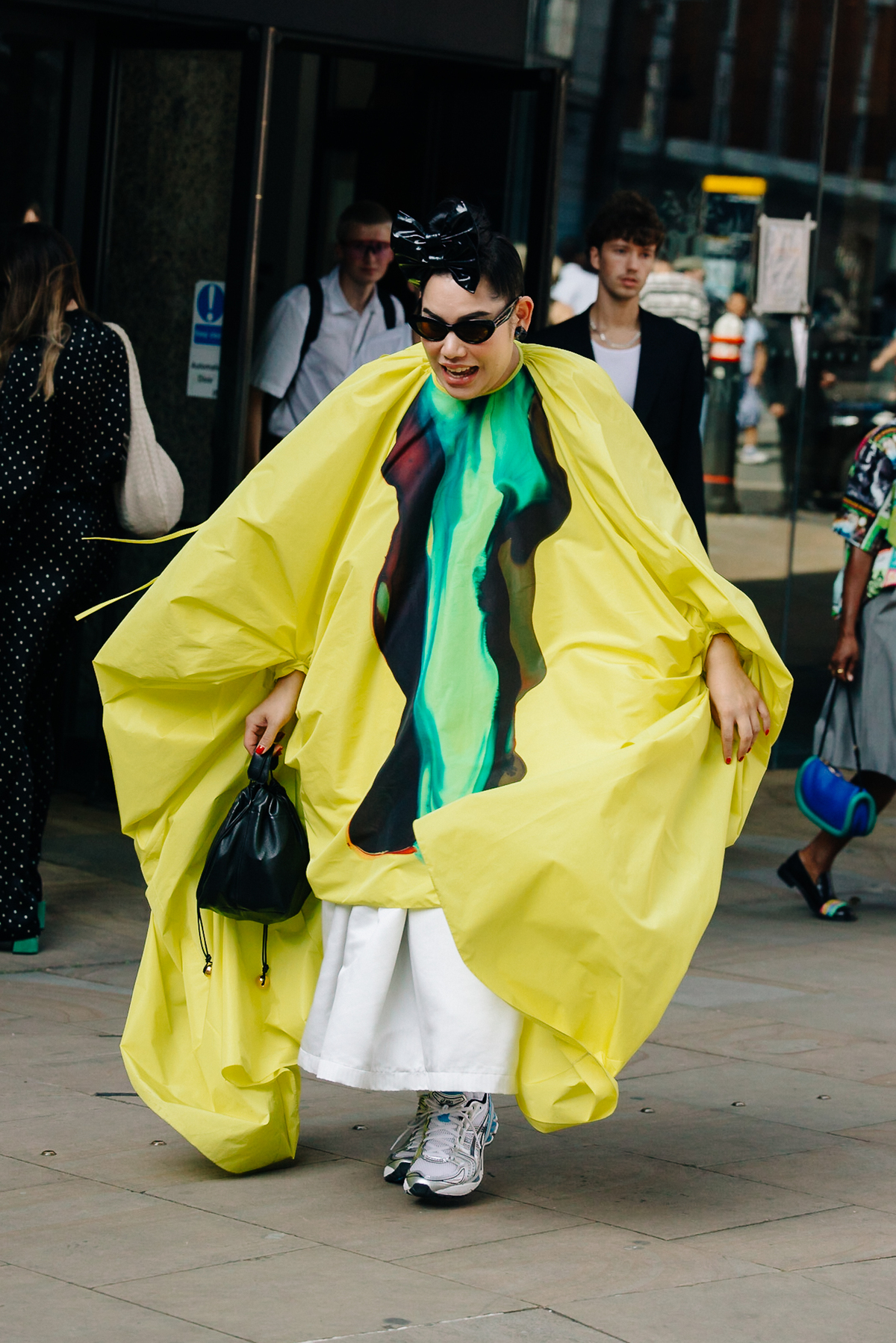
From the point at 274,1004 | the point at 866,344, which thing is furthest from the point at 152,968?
the point at 866,344

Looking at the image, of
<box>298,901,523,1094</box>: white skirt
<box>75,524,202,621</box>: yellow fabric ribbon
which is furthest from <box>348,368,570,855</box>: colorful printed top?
<box>75,524,202,621</box>: yellow fabric ribbon

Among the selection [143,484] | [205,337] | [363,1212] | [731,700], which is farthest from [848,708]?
[363,1212]

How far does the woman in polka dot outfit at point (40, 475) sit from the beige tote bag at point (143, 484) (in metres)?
0.04

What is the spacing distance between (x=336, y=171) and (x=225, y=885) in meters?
6.24

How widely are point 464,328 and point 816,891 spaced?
3.48 m

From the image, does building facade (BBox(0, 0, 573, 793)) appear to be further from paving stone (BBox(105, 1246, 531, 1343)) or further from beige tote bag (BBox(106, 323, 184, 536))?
paving stone (BBox(105, 1246, 531, 1343))

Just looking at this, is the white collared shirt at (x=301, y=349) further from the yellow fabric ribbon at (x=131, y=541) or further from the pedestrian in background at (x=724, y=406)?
the pedestrian in background at (x=724, y=406)

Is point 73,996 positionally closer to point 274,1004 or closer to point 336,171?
point 274,1004

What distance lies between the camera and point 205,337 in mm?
7168

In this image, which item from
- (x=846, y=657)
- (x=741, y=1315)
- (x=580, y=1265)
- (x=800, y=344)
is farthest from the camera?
(x=800, y=344)

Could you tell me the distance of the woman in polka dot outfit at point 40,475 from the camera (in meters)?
5.39

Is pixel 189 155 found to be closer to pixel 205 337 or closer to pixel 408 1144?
pixel 205 337

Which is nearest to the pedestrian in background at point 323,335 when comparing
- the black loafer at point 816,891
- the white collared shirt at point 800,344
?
the black loafer at point 816,891

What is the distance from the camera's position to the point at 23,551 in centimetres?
552
